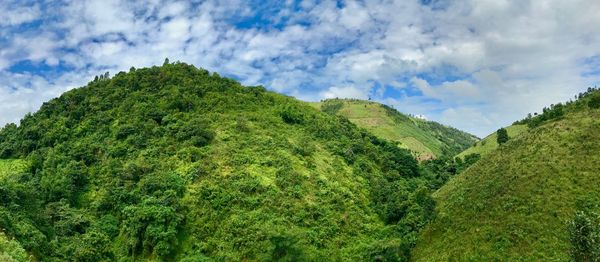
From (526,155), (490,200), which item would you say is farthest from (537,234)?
(526,155)

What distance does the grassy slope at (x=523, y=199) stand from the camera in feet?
173

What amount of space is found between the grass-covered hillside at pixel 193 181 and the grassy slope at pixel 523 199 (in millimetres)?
4808

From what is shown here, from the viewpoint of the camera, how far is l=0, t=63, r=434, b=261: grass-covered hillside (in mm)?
56062

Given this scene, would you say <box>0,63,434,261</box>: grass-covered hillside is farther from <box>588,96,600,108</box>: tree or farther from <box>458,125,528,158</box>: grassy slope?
<box>458,125,528,158</box>: grassy slope

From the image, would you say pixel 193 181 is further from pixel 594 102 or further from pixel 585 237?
pixel 594 102

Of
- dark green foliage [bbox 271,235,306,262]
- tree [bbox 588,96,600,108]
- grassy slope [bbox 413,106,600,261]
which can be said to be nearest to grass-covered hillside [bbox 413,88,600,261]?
grassy slope [bbox 413,106,600,261]

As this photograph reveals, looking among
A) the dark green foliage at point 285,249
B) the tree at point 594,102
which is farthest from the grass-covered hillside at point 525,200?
the dark green foliage at point 285,249

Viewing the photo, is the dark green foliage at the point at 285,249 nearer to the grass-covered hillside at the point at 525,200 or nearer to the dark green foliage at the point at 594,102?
the grass-covered hillside at the point at 525,200

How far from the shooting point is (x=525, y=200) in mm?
58344

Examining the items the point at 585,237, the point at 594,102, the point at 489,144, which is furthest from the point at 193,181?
the point at 489,144

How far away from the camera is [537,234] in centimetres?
5281

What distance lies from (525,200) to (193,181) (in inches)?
1784

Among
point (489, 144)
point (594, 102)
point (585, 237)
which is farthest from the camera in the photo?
point (489, 144)

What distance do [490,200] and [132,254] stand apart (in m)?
47.5
